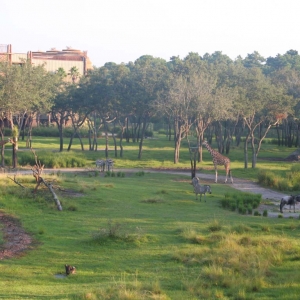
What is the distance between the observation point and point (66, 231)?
1689cm

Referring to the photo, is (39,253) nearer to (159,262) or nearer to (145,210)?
(159,262)

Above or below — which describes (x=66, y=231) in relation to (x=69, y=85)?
below

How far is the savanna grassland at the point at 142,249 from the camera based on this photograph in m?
10.8

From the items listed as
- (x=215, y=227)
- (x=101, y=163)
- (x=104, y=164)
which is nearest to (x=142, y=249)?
(x=215, y=227)

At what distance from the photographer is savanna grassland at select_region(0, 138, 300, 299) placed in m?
10.8

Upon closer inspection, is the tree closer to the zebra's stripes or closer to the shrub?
the zebra's stripes

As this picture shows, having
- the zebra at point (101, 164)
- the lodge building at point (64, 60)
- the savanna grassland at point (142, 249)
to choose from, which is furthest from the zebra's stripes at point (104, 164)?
the lodge building at point (64, 60)

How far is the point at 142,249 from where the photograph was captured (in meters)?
14.8

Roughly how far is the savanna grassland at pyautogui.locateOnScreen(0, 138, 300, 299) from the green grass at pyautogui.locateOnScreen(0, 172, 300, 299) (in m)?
0.02

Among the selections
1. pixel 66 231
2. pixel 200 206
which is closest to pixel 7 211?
pixel 66 231

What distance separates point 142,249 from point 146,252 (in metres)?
0.38

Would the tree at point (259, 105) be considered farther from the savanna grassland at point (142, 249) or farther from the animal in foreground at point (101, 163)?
the savanna grassland at point (142, 249)

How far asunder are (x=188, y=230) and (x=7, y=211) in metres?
7.36

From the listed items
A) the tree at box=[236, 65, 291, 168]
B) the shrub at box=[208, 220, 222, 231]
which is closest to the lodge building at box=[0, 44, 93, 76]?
the tree at box=[236, 65, 291, 168]
